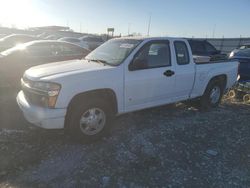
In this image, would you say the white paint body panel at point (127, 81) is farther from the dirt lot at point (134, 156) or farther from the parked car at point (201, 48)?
the parked car at point (201, 48)

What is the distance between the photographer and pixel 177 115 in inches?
254

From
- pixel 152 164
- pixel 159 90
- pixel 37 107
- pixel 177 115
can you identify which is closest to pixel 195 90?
pixel 177 115

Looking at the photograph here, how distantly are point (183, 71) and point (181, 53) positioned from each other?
404mm

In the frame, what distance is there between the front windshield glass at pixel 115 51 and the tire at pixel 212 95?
2.57 metres

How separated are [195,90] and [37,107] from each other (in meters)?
3.72

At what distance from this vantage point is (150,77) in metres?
5.16

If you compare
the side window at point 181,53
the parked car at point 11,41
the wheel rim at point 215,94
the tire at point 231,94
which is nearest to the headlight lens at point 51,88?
the side window at point 181,53

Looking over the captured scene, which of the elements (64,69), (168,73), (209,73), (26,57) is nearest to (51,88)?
(64,69)

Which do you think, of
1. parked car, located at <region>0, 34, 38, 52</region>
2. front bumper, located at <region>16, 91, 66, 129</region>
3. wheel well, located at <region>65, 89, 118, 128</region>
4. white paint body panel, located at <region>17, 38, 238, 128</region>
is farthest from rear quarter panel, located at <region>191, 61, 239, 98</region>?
parked car, located at <region>0, 34, 38, 52</region>

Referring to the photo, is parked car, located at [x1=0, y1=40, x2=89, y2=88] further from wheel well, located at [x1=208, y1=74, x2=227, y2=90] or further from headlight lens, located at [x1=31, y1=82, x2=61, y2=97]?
wheel well, located at [x1=208, y1=74, x2=227, y2=90]

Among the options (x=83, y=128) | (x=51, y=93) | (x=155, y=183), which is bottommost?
(x=155, y=183)

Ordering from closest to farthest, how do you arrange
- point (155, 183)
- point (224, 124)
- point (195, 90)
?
point (155, 183), point (224, 124), point (195, 90)

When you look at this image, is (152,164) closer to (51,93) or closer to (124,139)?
(124,139)

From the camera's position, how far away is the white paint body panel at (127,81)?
429 cm
